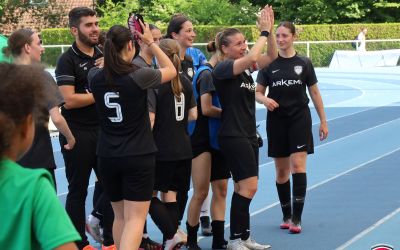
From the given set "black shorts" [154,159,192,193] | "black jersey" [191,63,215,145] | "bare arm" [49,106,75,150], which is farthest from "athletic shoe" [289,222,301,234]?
"bare arm" [49,106,75,150]

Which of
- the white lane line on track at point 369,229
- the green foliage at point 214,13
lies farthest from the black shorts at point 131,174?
the green foliage at point 214,13

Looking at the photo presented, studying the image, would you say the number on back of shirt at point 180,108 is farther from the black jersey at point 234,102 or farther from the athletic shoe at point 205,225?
the athletic shoe at point 205,225

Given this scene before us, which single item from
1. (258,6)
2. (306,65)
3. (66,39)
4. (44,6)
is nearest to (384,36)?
(258,6)

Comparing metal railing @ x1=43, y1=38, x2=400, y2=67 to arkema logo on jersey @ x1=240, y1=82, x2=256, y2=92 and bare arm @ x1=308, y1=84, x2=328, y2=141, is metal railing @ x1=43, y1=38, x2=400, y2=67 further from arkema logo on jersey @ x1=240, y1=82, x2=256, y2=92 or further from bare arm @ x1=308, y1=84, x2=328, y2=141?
arkema logo on jersey @ x1=240, y1=82, x2=256, y2=92

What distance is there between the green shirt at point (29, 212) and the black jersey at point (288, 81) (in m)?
5.90

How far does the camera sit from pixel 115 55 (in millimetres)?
6219

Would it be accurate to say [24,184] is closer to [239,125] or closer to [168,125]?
[168,125]

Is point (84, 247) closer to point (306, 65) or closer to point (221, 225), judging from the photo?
point (221, 225)

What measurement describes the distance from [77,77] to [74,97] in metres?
0.19

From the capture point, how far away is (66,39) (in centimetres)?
Answer: 4531

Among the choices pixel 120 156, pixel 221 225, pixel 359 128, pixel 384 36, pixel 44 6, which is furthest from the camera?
pixel 44 6

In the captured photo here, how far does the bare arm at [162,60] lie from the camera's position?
21.0ft

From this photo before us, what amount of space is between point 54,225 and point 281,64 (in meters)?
6.03

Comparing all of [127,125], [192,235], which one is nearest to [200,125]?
[192,235]
